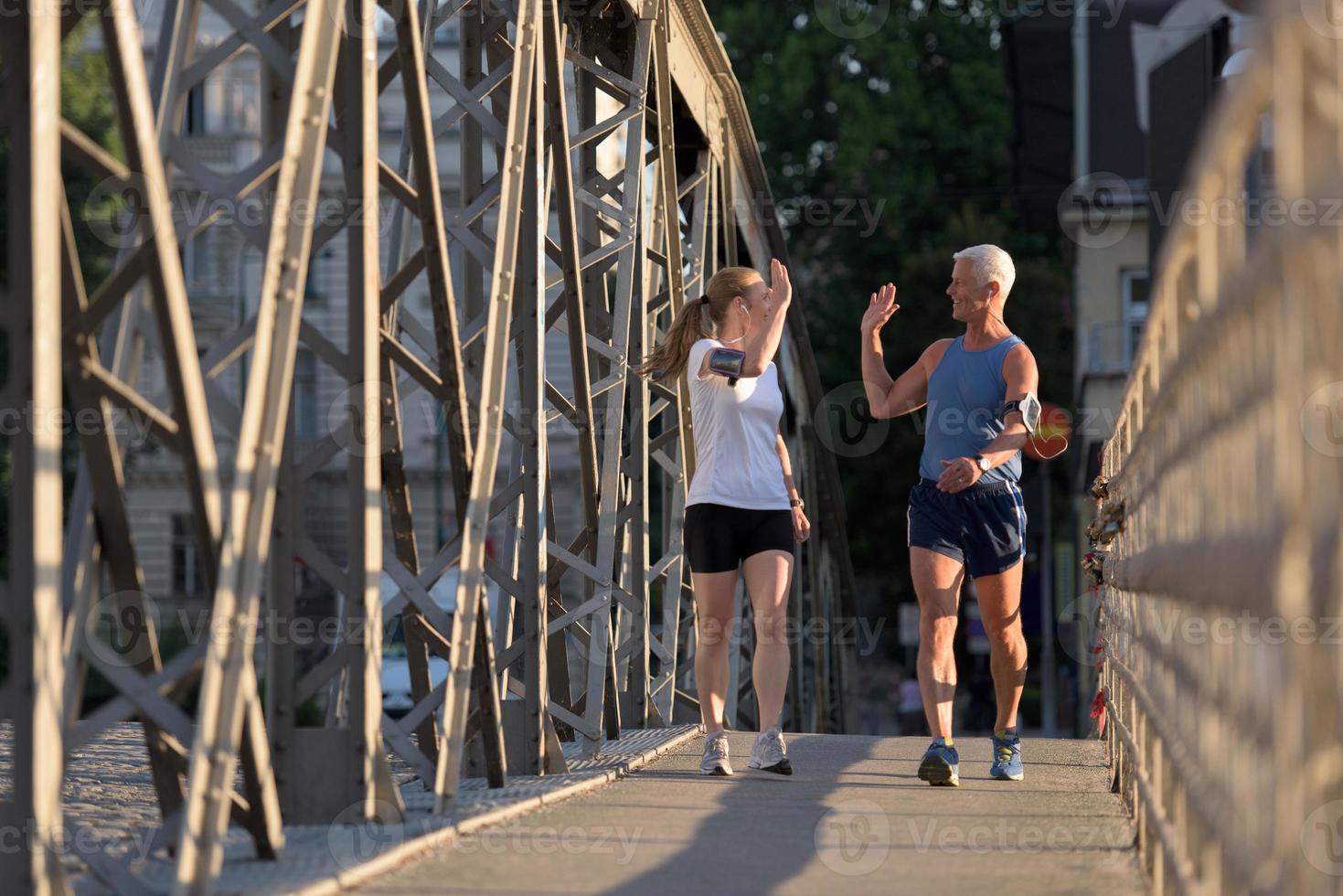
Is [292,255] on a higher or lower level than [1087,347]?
lower

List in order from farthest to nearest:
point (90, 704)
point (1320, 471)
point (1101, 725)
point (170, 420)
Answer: point (90, 704) < point (1101, 725) < point (170, 420) < point (1320, 471)

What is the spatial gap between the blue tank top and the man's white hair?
20 centimetres

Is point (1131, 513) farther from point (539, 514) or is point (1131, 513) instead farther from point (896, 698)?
point (896, 698)

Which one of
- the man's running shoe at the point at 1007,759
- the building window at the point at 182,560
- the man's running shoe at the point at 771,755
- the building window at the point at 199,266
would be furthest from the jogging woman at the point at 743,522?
the building window at the point at 182,560

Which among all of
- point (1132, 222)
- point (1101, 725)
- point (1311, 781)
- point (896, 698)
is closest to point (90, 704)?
point (896, 698)

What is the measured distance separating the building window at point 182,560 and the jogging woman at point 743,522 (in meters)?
38.6

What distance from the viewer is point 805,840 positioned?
4598 millimetres

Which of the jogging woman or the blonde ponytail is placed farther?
the blonde ponytail

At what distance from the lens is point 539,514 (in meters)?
5.89

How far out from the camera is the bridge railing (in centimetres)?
184

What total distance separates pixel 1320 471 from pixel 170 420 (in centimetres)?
234

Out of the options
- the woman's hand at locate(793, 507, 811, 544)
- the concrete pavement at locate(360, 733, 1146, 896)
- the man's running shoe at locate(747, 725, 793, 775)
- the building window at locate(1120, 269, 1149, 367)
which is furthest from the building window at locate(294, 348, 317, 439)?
the man's running shoe at locate(747, 725, 793, 775)

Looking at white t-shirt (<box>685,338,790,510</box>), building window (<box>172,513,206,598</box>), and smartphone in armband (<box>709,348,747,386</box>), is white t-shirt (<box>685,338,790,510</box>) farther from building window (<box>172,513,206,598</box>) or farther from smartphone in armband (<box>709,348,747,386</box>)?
building window (<box>172,513,206,598</box>)

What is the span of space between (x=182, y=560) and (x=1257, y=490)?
4374cm
